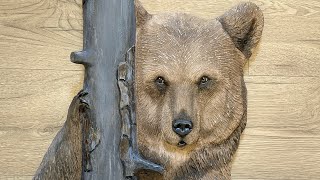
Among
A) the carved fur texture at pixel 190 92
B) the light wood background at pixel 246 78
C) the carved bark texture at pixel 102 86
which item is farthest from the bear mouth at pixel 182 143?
the carved bark texture at pixel 102 86

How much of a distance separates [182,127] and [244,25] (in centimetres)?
20

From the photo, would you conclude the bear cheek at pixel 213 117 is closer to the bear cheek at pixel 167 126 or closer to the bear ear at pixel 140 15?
the bear cheek at pixel 167 126

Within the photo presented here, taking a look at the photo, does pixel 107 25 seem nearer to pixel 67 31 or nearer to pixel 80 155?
pixel 80 155

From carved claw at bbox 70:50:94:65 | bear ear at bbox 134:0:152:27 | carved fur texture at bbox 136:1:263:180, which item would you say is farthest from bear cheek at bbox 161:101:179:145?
carved claw at bbox 70:50:94:65

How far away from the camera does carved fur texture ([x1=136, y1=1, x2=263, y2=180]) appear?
111 cm

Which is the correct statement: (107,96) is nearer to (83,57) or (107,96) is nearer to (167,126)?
(83,57)

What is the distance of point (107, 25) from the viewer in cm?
88

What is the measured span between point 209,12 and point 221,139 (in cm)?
22

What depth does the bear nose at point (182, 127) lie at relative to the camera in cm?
108

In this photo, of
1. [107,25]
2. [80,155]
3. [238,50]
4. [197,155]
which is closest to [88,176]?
[80,155]

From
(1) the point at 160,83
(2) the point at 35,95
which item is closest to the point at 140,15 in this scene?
(1) the point at 160,83

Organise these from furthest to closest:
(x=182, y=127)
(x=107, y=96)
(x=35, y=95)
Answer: (x=35, y=95)
(x=182, y=127)
(x=107, y=96)

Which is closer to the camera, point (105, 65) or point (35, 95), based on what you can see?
point (105, 65)

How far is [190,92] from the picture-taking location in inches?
43.5
